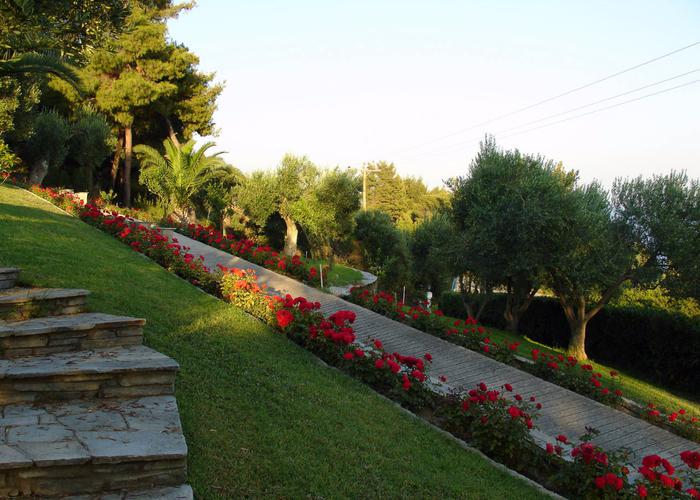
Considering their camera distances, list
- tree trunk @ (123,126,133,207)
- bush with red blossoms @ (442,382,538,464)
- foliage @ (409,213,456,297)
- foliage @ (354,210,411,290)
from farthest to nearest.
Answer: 1. foliage @ (354,210,411,290)
2. tree trunk @ (123,126,133,207)
3. foliage @ (409,213,456,297)
4. bush with red blossoms @ (442,382,538,464)

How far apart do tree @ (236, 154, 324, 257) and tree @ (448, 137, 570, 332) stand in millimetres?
7293

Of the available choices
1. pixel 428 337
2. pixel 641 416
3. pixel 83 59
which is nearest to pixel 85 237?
pixel 83 59

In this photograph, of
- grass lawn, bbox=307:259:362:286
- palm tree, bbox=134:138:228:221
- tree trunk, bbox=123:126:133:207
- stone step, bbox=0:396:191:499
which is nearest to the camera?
stone step, bbox=0:396:191:499

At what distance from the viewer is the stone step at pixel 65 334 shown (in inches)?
150

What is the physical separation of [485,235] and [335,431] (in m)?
10.6

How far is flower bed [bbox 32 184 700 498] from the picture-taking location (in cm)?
422

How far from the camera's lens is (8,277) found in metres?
5.24

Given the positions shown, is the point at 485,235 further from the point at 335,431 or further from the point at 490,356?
the point at 335,431

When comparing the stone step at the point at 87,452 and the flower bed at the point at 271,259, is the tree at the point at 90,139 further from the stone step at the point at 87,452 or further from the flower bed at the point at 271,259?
the stone step at the point at 87,452

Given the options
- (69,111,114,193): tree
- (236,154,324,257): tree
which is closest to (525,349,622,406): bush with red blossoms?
(236,154,324,257): tree

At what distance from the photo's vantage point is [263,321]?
769 cm

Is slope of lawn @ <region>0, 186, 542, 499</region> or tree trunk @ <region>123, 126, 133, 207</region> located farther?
tree trunk @ <region>123, 126, 133, 207</region>

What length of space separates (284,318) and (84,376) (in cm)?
361

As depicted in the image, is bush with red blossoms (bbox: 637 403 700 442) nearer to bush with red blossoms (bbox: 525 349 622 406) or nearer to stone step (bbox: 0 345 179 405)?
bush with red blossoms (bbox: 525 349 622 406)
